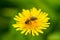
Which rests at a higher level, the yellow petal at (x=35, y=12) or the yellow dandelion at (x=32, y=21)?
the yellow petal at (x=35, y=12)

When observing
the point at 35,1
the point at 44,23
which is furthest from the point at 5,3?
the point at 44,23

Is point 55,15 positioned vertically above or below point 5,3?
below

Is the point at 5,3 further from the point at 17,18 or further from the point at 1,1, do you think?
the point at 17,18

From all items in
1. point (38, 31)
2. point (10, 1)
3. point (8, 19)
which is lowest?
point (38, 31)
